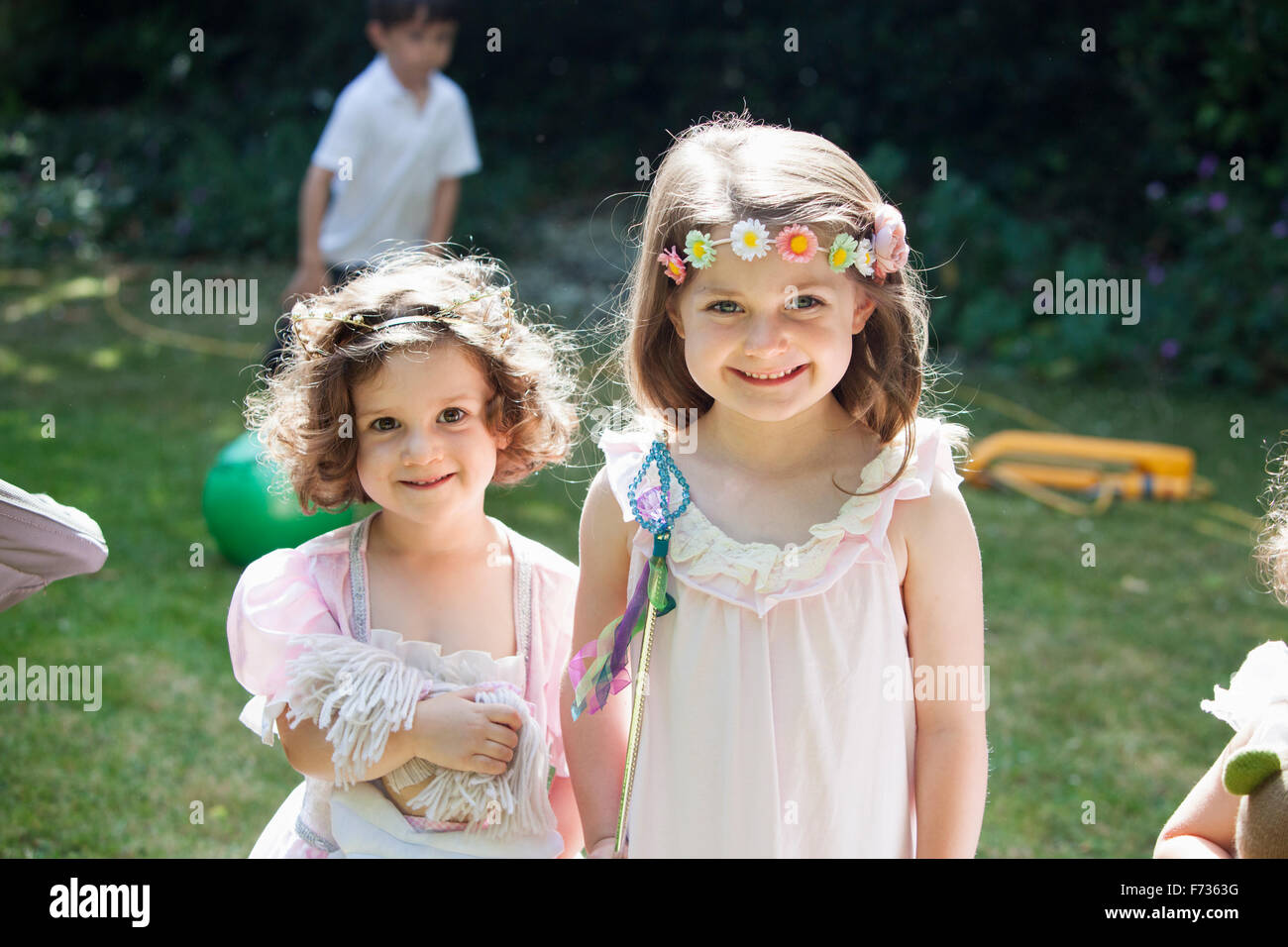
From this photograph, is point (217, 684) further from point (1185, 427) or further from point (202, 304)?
point (202, 304)

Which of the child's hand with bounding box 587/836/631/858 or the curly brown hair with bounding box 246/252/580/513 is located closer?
the child's hand with bounding box 587/836/631/858

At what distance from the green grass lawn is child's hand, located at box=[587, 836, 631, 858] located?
643mm

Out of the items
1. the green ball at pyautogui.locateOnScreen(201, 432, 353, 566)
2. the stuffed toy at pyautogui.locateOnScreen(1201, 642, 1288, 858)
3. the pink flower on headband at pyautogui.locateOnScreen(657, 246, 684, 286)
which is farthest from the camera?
the green ball at pyautogui.locateOnScreen(201, 432, 353, 566)

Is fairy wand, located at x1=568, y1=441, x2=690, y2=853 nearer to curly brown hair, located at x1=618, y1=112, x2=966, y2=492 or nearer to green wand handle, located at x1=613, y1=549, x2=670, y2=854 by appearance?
green wand handle, located at x1=613, y1=549, x2=670, y2=854

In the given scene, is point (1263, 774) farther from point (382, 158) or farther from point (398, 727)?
point (382, 158)

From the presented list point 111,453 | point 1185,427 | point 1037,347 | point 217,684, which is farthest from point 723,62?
point 217,684

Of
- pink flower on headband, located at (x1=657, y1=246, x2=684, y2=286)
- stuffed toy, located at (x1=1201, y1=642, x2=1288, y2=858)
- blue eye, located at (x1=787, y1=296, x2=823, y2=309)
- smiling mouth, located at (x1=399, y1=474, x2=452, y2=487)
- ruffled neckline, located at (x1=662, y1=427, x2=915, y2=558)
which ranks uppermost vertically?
pink flower on headband, located at (x1=657, y1=246, x2=684, y2=286)

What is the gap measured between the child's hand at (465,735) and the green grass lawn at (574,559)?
0.48 meters

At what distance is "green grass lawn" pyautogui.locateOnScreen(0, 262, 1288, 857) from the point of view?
347 cm

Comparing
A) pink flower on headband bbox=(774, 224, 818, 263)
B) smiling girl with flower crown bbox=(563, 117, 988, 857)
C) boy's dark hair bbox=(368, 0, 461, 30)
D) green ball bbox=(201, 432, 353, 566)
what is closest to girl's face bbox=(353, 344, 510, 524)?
smiling girl with flower crown bbox=(563, 117, 988, 857)

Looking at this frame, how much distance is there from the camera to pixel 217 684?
13.8ft

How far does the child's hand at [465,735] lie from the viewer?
2.08m

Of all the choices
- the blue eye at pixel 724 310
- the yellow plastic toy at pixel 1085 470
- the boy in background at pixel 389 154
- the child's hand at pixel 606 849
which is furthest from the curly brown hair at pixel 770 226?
the yellow plastic toy at pixel 1085 470
